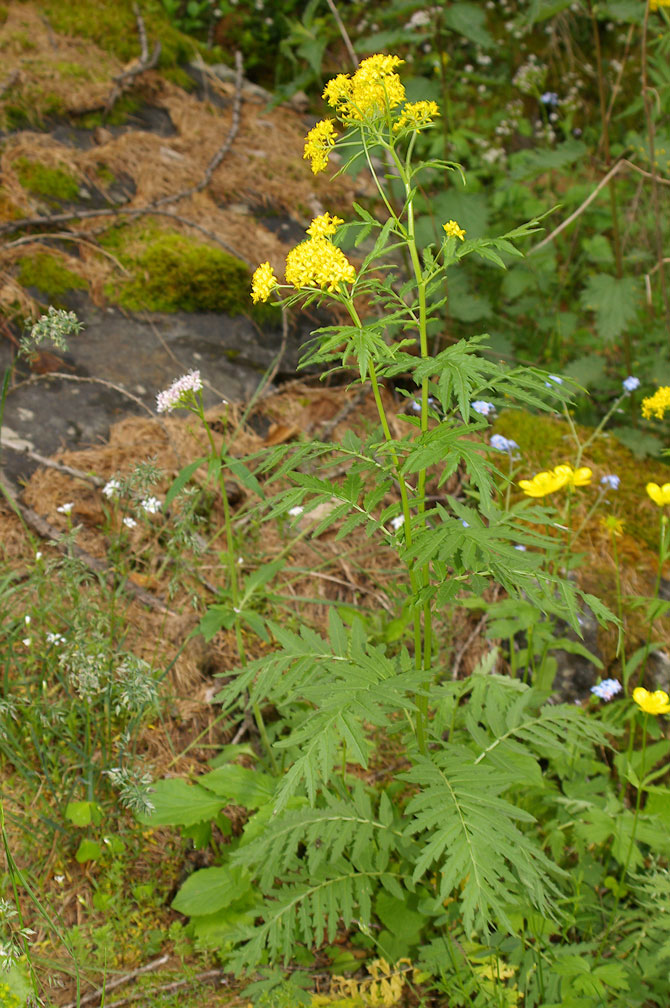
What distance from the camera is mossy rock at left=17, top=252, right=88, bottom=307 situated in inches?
136

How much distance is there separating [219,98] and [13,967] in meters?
5.24

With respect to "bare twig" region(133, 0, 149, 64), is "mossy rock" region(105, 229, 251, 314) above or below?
below

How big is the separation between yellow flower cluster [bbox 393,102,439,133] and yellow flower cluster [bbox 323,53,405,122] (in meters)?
0.04

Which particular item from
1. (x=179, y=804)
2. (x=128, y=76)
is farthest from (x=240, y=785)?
(x=128, y=76)

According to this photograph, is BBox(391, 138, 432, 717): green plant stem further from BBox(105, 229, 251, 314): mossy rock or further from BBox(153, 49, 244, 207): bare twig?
BBox(153, 49, 244, 207): bare twig

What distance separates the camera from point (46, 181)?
388 cm

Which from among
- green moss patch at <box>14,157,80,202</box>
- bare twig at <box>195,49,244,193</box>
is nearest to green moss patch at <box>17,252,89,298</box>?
green moss patch at <box>14,157,80,202</box>

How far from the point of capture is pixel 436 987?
1.75m

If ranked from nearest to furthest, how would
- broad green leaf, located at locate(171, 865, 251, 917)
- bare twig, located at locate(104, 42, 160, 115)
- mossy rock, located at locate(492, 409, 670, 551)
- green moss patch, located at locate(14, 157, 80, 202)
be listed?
broad green leaf, located at locate(171, 865, 251, 917) < mossy rock, located at locate(492, 409, 670, 551) < green moss patch, located at locate(14, 157, 80, 202) < bare twig, located at locate(104, 42, 160, 115)

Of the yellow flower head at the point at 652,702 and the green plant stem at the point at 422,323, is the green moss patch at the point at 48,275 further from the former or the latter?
the yellow flower head at the point at 652,702

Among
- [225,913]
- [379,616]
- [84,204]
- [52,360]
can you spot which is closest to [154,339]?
[52,360]

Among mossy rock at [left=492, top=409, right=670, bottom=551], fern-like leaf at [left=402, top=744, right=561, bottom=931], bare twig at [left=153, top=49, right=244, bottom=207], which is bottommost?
mossy rock at [left=492, top=409, right=670, bottom=551]

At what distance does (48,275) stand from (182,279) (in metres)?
0.64

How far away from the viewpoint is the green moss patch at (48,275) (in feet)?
11.4
